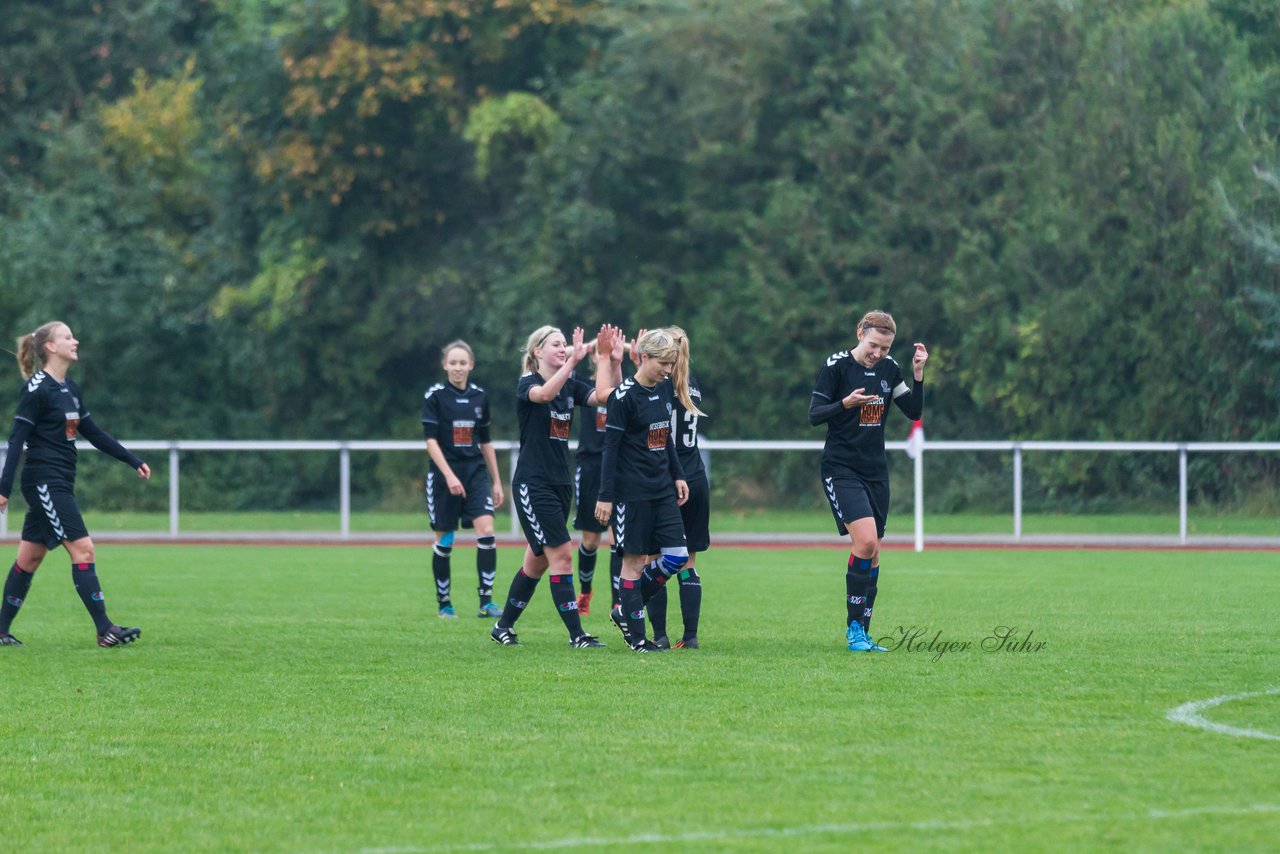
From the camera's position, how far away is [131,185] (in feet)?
130

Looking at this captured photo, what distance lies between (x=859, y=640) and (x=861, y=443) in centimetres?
117

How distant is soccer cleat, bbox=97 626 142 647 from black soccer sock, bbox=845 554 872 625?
4511 millimetres

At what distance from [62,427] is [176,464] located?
15325 millimetres

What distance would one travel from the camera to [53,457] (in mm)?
11023

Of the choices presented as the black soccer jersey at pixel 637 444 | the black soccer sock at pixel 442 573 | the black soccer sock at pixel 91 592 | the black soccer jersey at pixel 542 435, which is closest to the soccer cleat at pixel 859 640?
the black soccer jersey at pixel 637 444

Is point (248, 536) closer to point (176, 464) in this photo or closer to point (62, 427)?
point (176, 464)

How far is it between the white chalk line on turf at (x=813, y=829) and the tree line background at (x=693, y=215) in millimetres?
18552

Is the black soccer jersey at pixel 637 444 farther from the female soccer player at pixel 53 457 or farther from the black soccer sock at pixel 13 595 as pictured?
the black soccer sock at pixel 13 595

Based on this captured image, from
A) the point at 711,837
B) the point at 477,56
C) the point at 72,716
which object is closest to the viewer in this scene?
the point at 711,837

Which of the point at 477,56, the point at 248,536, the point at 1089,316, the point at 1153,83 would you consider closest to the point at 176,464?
the point at 248,536

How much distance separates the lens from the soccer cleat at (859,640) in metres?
10.4

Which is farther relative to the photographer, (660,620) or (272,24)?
(272,24)

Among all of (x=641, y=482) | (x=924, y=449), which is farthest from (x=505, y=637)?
(x=924, y=449)

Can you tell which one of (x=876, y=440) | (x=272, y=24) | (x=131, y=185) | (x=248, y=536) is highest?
(x=272, y=24)
